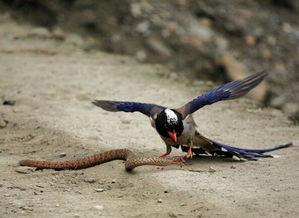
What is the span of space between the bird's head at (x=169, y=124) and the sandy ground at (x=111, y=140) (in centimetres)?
34

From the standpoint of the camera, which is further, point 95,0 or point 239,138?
point 95,0

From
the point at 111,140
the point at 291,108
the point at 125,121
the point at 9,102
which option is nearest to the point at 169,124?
the point at 111,140

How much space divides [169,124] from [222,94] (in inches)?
35.2

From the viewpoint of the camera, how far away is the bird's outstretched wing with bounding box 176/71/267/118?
614 centimetres

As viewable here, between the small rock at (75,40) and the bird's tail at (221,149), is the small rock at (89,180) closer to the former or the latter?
the bird's tail at (221,149)

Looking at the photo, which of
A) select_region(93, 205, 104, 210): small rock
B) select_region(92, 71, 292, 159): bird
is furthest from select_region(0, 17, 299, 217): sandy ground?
select_region(92, 71, 292, 159): bird

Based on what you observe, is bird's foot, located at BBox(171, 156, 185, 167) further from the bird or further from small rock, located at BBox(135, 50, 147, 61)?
small rock, located at BBox(135, 50, 147, 61)

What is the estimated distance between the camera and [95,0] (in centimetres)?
1135

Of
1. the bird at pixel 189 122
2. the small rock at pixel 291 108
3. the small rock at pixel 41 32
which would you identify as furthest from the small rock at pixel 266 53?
the bird at pixel 189 122

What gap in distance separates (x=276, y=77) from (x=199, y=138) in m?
4.35

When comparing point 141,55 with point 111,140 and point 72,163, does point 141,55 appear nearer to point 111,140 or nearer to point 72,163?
point 111,140

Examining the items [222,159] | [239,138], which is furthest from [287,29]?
[222,159]

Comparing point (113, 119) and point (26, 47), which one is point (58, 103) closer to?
point (113, 119)

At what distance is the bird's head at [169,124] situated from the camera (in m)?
5.69
